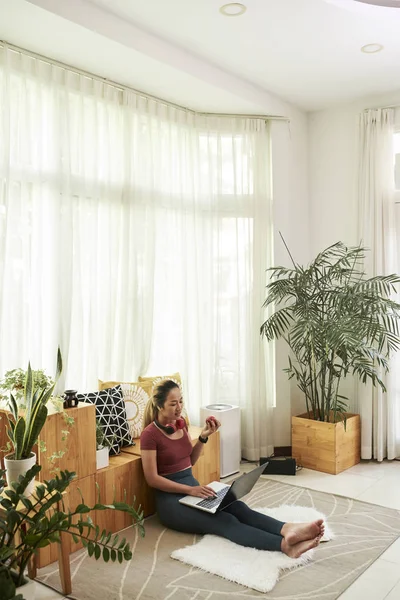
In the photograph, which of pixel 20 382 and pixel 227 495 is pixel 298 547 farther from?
pixel 20 382

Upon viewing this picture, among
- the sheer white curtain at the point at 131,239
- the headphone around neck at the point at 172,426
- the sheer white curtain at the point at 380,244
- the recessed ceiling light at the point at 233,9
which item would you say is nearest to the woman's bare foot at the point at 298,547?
the headphone around neck at the point at 172,426

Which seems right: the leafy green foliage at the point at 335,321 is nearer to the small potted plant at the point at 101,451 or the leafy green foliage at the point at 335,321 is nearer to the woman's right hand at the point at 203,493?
the woman's right hand at the point at 203,493

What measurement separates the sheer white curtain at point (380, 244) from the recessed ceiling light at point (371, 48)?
86 cm

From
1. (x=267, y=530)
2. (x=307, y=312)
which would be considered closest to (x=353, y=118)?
(x=307, y=312)

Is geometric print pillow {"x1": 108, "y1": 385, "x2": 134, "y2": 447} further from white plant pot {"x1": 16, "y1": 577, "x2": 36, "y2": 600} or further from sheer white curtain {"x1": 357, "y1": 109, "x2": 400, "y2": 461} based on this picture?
sheer white curtain {"x1": 357, "y1": 109, "x2": 400, "y2": 461}

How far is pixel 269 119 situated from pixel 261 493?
3021mm

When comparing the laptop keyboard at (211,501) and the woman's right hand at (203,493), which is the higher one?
the woman's right hand at (203,493)

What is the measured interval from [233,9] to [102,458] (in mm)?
2687

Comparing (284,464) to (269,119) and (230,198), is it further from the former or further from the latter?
(269,119)

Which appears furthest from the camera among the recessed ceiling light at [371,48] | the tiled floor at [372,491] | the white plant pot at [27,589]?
the recessed ceiling light at [371,48]

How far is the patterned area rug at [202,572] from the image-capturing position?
2.66 meters

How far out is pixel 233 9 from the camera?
3324 mm

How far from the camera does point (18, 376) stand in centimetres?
293

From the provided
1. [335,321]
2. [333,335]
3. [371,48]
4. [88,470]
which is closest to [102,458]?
[88,470]
